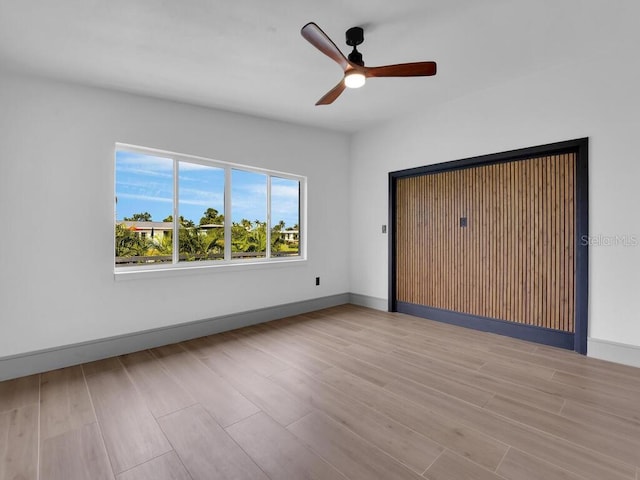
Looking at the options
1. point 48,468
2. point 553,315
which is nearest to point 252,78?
point 48,468

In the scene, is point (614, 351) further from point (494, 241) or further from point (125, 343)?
point (125, 343)

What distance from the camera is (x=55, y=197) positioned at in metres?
2.87

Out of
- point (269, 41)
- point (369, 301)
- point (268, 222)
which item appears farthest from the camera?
point (369, 301)

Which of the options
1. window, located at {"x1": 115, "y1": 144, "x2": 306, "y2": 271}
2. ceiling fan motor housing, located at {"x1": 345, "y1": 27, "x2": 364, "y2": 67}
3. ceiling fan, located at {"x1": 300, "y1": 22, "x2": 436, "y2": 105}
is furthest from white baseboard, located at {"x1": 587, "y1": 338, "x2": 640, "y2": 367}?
window, located at {"x1": 115, "y1": 144, "x2": 306, "y2": 271}

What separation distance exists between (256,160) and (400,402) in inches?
131

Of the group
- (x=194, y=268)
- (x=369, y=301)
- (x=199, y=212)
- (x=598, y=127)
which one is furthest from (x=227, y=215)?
(x=598, y=127)

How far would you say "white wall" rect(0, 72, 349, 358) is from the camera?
2.70 meters

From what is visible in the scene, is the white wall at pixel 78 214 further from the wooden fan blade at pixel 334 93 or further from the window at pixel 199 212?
the wooden fan blade at pixel 334 93

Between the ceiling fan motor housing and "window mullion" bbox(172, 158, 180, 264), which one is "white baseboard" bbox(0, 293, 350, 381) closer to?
"window mullion" bbox(172, 158, 180, 264)

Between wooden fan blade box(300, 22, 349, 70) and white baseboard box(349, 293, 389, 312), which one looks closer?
wooden fan blade box(300, 22, 349, 70)

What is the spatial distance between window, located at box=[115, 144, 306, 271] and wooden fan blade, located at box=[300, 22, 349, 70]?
7.49 ft

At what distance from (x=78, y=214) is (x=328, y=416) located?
2965 millimetres

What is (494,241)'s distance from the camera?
370cm

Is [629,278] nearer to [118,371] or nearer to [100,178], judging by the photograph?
[118,371]
